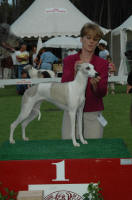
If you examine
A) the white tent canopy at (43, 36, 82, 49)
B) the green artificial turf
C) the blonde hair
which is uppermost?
the white tent canopy at (43, 36, 82, 49)

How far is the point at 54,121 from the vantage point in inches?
370

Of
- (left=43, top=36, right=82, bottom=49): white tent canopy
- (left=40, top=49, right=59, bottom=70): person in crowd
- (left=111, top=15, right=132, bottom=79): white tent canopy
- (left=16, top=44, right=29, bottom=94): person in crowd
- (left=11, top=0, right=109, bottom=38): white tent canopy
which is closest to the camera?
(left=16, top=44, right=29, bottom=94): person in crowd

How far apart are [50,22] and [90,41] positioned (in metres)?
13.4

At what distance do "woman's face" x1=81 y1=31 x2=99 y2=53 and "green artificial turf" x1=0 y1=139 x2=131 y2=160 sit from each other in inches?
29.0

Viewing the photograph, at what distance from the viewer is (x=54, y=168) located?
10.00 ft

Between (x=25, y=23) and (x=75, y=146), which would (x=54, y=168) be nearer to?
(x=75, y=146)

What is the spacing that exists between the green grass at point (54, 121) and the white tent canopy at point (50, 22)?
403 centimetres

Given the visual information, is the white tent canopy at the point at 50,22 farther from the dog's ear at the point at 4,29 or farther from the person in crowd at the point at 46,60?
the dog's ear at the point at 4,29

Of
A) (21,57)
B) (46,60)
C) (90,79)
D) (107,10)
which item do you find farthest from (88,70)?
(107,10)

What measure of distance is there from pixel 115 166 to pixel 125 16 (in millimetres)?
39948

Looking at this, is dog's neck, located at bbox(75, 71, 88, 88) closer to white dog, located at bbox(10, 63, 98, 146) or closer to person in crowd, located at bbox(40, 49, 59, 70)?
white dog, located at bbox(10, 63, 98, 146)

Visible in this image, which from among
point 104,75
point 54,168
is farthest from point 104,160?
point 104,75

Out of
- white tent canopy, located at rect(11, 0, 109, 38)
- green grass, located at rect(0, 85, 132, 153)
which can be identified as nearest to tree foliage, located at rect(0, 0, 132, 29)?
white tent canopy, located at rect(11, 0, 109, 38)

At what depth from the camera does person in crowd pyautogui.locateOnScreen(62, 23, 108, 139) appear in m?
3.72
